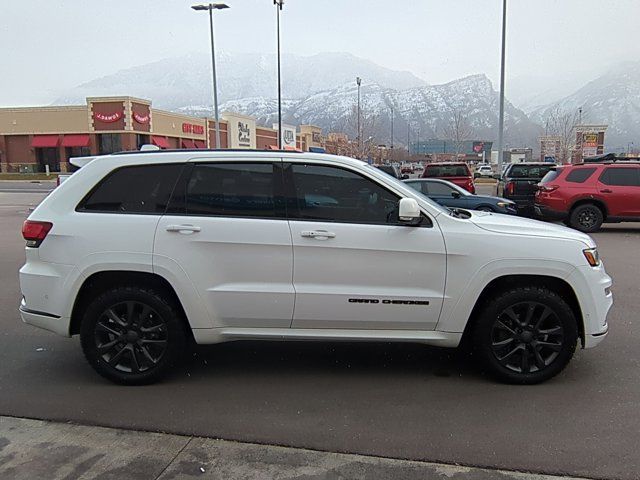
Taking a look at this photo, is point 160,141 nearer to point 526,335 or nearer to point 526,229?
point 526,229

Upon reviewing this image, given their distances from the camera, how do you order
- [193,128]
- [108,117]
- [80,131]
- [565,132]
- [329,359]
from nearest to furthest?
[329,359]
[108,117]
[80,131]
[193,128]
[565,132]

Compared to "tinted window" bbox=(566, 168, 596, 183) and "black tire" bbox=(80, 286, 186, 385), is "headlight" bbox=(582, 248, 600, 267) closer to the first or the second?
"black tire" bbox=(80, 286, 186, 385)

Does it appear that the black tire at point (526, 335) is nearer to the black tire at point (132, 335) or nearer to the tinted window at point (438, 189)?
the black tire at point (132, 335)

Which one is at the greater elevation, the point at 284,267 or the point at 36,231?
the point at 36,231

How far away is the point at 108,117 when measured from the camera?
45562 millimetres

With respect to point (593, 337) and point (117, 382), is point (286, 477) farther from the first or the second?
point (593, 337)

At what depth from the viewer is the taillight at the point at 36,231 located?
4184 mm

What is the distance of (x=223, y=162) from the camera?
4266mm

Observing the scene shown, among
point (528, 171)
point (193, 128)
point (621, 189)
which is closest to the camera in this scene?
point (621, 189)

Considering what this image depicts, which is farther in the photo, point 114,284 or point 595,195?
point 595,195

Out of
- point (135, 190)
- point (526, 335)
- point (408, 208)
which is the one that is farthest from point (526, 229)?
point (135, 190)

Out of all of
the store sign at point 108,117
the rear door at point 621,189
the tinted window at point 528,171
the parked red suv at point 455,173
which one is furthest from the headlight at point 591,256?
the store sign at point 108,117

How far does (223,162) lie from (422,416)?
2.47 metres

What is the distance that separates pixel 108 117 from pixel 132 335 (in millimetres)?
46046
